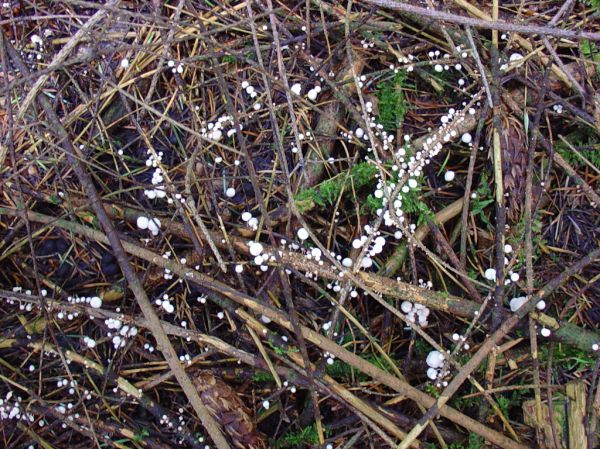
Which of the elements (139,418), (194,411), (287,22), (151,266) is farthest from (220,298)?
(287,22)

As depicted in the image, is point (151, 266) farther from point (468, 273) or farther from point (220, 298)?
point (468, 273)

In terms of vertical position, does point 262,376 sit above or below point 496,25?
below

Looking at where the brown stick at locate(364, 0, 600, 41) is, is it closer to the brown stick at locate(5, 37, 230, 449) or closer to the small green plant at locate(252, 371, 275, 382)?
the brown stick at locate(5, 37, 230, 449)

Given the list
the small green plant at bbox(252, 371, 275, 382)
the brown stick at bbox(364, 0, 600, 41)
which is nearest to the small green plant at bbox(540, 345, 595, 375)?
the small green plant at bbox(252, 371, 275, 382)

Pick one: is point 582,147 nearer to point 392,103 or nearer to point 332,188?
point 392,103

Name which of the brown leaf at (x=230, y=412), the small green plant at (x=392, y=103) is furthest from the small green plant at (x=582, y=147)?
the brown leaf at (x=230, y=412)

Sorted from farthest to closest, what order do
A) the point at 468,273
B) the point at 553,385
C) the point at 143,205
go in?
the point at 143,205 < the point at 468,273 < the point at 553,385

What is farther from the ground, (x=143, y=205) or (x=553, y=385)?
(x=143, y=205)

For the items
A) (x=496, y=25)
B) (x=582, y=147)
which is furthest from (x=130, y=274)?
(x=582, y=147)
